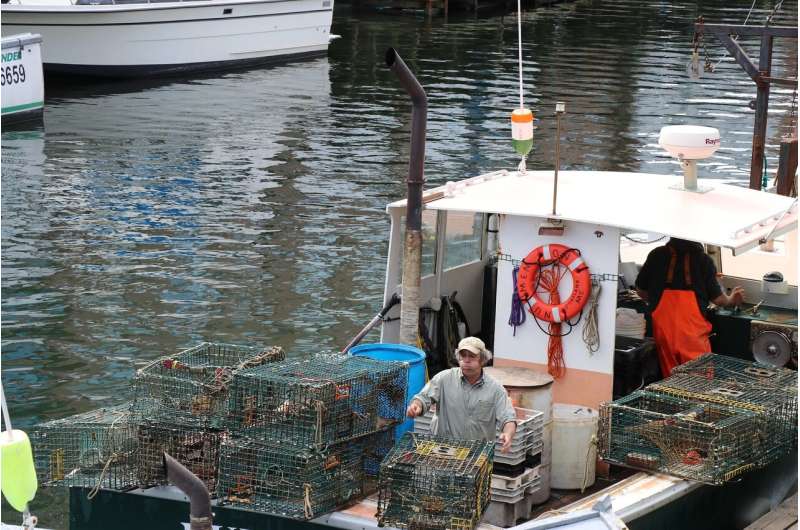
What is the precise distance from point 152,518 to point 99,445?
0.61 metres

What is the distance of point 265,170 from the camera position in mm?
24000

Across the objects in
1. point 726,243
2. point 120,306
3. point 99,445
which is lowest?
point 120,306

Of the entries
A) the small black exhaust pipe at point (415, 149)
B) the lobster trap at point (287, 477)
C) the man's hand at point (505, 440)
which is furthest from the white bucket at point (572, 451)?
the small black exhaust pipe at point (415, 149)

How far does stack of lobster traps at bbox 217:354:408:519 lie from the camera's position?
794cm

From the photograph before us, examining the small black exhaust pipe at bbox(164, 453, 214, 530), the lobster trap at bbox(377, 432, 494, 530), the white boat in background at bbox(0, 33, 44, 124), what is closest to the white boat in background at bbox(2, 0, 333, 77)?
the white boat in background at bbox(0, 33, 44, 124)

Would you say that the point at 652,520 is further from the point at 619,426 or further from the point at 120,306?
the point at 120,306

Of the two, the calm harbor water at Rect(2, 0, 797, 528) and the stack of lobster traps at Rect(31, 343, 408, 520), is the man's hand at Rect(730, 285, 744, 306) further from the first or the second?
the calm harbor water at Rect(2, 0, 797, 528)

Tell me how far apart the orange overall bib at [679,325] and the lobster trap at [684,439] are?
4.55 ft

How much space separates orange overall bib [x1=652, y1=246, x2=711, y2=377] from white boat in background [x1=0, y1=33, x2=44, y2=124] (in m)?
19.0

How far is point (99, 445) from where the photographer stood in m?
8.65

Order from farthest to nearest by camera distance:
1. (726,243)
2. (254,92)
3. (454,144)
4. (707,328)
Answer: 1. (254,92)
2. (454,144)
3. (707,328)
4. (726,243)

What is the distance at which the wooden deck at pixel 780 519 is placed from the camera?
→ 30.4 ft

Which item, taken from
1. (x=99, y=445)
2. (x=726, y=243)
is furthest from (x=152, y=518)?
(x=726, y=243)

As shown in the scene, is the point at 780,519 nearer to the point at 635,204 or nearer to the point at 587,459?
the point at 587,459
